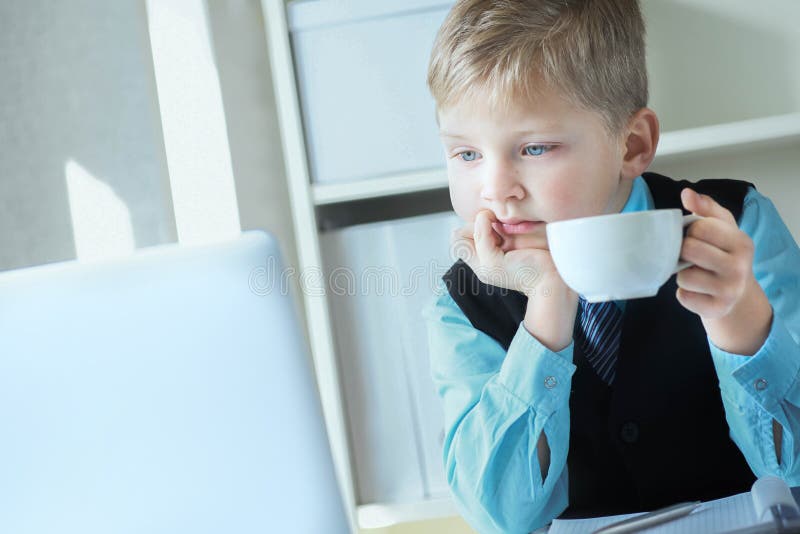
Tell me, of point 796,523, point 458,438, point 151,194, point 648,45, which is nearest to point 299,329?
point 796,523

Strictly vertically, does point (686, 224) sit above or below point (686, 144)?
below

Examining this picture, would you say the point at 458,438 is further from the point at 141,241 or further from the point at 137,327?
the point at 141,241

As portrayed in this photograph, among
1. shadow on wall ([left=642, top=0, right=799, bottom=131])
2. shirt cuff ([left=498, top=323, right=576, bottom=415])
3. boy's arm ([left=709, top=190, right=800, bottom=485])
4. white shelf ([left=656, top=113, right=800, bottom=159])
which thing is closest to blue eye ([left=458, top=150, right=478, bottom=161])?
shirt cuff ([left=498, top=323, right=576, bottom=415])

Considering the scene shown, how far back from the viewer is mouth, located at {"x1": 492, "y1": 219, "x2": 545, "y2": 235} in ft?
2.73

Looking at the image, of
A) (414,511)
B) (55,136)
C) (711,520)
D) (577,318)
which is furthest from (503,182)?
(55,136)

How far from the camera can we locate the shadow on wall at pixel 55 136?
1.27 meters

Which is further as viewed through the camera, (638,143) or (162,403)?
(638,143)

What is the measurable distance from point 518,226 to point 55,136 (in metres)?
0.82

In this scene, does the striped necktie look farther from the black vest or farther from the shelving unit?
the shelving unit

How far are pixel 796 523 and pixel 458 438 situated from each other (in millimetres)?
467

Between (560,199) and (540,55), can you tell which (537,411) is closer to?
(560,199)

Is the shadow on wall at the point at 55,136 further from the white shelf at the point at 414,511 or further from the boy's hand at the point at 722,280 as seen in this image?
the boy's hand at the point at 722,280

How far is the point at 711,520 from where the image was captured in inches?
21.5

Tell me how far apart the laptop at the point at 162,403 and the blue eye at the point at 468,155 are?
38 centimetres
